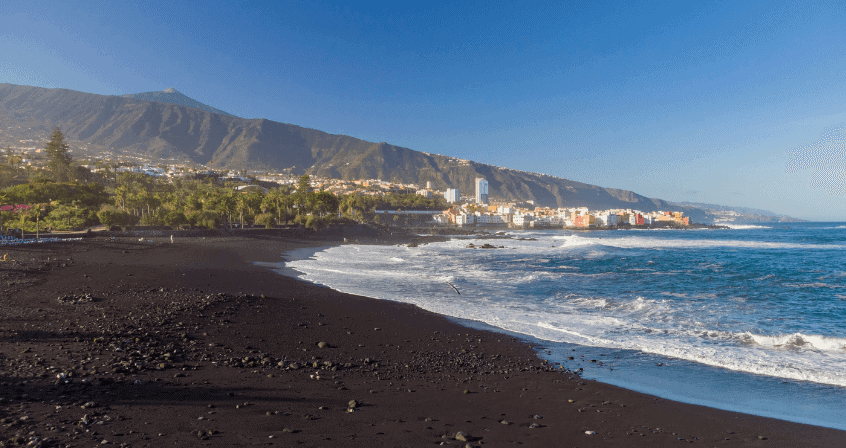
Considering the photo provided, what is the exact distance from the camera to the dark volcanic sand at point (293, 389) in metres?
4.75

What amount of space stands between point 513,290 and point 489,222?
137704mm

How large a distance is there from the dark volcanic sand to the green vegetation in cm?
3910

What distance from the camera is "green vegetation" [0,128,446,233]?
43.1m

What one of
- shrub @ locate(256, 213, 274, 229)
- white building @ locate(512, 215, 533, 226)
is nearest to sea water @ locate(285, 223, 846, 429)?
shrub @ locate(256, 213, 274, 229)

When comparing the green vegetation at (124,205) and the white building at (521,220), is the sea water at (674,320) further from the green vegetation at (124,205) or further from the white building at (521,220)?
the white building at (521,220)

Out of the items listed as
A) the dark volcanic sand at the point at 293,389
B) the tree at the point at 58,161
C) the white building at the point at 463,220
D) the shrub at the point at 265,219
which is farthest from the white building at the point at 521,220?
the dark volcanic sand at the point at 293,389

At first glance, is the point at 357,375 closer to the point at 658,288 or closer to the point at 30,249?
the point at 658,288

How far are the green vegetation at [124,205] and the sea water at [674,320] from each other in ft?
123

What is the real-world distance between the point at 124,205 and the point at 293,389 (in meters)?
65.2

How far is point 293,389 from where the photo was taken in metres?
6.12

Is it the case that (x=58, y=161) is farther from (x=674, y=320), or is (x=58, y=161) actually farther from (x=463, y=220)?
(x=463, y=220)

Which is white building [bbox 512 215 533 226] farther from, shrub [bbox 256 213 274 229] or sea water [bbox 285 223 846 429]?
sea water [bbox 285 223 846 429]

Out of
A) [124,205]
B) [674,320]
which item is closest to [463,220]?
[124,205]

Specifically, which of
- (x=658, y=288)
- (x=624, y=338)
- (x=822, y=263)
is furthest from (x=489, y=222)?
(x=624, y=338)
